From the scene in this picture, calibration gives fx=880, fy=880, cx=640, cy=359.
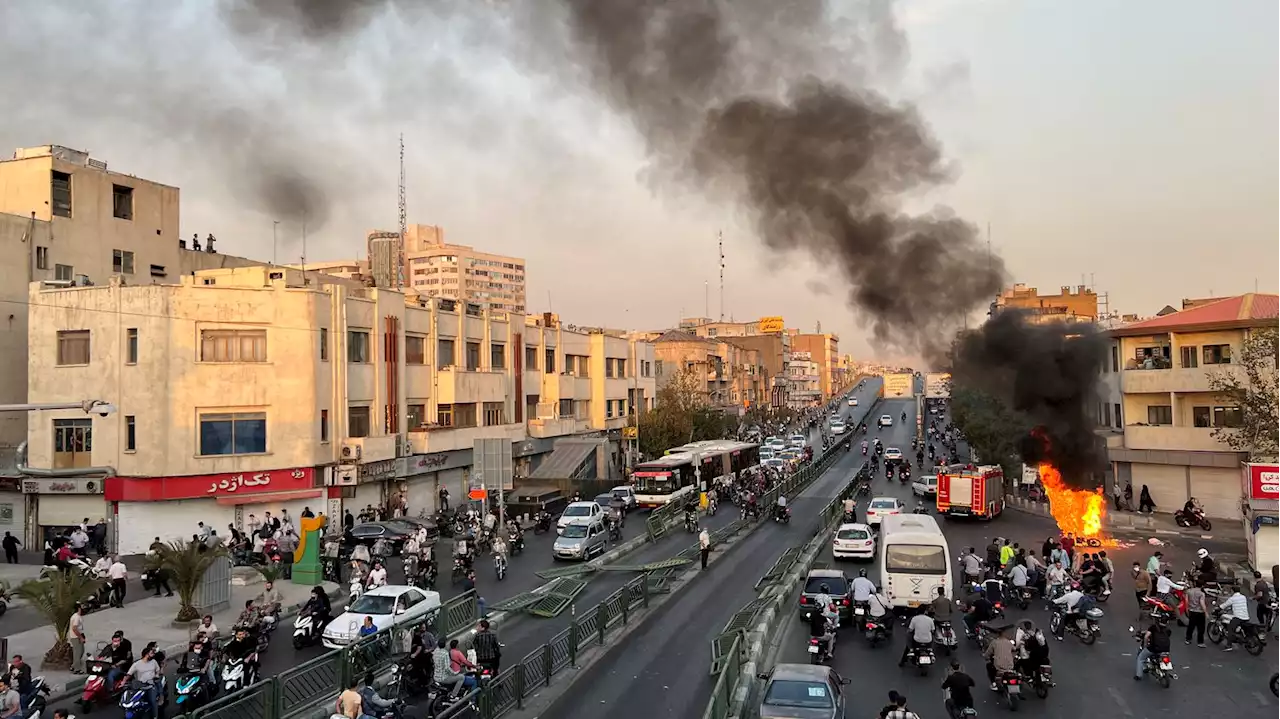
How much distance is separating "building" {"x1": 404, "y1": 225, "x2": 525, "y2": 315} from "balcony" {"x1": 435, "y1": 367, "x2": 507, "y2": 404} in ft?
412

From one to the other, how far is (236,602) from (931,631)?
62.9 ft

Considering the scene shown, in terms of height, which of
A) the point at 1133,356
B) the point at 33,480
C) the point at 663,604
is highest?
the point at 1133,356

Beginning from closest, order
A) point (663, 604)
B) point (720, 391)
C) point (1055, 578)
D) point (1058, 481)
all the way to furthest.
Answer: point (1055, 578), point (663, 604), point (1058, 481), point (720, 391)

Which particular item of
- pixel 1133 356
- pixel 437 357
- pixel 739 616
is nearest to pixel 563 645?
pixel 739 616

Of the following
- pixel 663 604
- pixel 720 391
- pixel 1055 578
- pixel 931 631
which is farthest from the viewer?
pixel 720 391

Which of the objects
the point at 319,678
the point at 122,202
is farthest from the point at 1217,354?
the point at 122,202

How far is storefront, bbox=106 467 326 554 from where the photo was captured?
3347cm

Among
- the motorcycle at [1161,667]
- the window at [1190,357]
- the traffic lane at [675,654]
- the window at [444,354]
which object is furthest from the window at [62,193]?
the window at [1190,357]

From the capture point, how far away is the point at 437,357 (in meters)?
46.4

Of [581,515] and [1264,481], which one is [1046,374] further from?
[581,515]

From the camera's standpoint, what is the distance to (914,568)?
22453mm

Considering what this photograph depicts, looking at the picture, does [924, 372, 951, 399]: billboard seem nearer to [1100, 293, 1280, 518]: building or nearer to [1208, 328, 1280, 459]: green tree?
[1100, 293, 1280, 518]: building

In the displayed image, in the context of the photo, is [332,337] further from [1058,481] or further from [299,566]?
[1058,481]

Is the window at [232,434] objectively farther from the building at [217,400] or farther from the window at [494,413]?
the window at [494,413]
